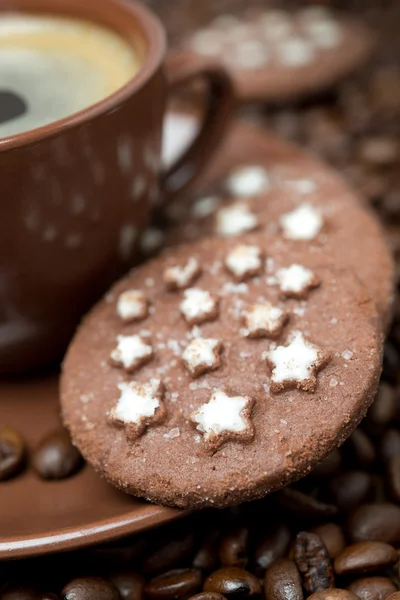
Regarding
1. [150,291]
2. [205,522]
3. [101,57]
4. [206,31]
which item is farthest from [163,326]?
[206,31]

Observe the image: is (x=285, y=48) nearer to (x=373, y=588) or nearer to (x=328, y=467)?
(x=328, y=467)

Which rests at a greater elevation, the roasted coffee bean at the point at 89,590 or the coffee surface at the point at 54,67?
the coffee surface at the point at 54,67

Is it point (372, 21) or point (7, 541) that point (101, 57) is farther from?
point (372, 21)

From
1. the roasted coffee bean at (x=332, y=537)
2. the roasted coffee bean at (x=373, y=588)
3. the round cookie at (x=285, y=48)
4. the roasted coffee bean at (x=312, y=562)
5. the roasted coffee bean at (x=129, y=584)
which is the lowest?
the roasted coffee bean at (x=129, y=584)

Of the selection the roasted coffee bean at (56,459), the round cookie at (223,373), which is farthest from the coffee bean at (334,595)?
the roasted coffee bean at (56,459)

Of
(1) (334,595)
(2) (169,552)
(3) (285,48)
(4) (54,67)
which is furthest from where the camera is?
(3) (285,48)

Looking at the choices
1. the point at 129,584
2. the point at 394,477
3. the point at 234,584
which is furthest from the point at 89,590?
the point at 394,477

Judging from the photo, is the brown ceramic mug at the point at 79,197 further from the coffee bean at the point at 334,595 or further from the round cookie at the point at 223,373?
the coffee bean at the point at 334,595

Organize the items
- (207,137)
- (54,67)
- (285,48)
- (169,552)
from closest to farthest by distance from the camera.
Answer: (169,552) → (54,67) → (207,137) → (285,48)
